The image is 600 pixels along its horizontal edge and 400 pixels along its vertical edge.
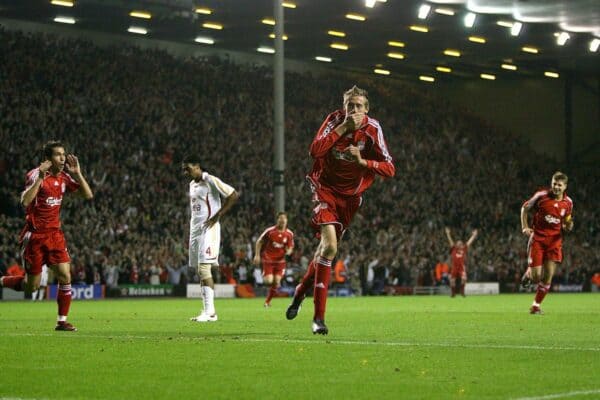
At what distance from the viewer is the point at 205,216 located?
18953mm

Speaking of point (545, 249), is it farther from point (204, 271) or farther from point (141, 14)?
point (141, 14)

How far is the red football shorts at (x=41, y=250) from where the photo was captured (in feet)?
48.3

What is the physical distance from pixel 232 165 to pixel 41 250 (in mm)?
30364

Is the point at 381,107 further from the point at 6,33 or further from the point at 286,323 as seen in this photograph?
the point at 286,323

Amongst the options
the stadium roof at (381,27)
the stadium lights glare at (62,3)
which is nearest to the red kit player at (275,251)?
the stadium roof at (381,27)

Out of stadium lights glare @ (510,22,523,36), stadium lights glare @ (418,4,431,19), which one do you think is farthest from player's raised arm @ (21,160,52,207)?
stadium lights glare @ (510,22,523,36)

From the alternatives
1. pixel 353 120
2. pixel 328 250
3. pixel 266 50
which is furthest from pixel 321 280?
pixel 266 50

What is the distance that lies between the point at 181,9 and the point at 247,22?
19.9 ft

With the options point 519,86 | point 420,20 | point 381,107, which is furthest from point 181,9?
point 519,86

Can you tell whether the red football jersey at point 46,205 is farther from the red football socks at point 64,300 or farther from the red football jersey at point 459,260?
the red football jersey at point 459,260

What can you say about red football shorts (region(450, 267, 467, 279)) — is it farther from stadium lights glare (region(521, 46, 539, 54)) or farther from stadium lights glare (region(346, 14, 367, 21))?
stadium lights glare (region(521, 46, 539, 54))

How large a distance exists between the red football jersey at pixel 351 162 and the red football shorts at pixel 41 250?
3606 mm

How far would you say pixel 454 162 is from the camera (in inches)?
2172

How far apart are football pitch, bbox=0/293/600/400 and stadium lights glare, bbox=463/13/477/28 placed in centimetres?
3170
